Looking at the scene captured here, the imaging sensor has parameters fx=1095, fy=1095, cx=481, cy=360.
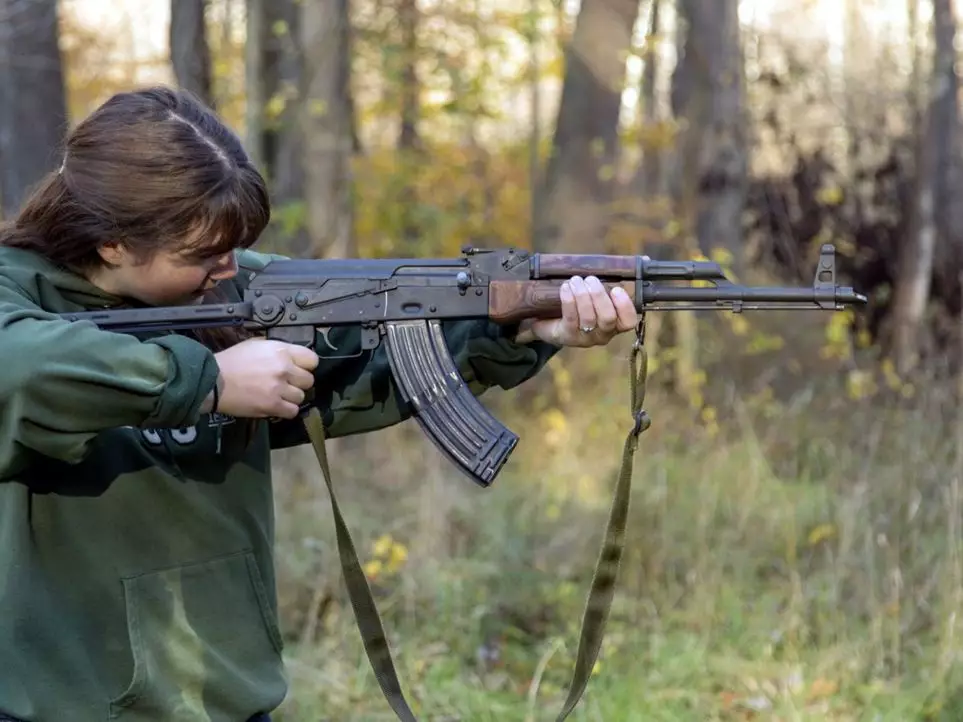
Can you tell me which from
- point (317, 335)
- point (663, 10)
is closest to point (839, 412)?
point (317, 335)

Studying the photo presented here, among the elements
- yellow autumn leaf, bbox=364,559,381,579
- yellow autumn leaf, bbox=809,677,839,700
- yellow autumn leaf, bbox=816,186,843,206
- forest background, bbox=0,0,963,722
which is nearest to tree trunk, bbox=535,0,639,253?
forest background, bbox=0,0,963,722

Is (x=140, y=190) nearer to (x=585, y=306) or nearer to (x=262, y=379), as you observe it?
(x=262, y=379)

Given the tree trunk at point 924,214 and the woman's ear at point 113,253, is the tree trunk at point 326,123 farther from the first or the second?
the tree trunk at point 924,214

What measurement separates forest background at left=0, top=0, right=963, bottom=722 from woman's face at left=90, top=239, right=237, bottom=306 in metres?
0.71

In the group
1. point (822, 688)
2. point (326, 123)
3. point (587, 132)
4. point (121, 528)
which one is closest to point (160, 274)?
point (121, 528)

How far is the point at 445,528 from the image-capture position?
5332mm

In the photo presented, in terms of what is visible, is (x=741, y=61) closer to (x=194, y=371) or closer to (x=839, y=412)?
(x=839, y=412)

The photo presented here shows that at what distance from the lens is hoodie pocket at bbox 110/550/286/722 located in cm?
217

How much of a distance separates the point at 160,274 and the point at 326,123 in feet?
14.5

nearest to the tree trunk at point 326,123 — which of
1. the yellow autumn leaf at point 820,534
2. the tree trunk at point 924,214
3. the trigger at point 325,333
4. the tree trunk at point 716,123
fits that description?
the tree trunk at point 716,123

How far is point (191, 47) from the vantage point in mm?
7820

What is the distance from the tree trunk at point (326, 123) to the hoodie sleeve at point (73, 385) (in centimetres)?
444

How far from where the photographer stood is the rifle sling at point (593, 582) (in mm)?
2498

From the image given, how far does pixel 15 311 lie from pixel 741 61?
26.2 ft
